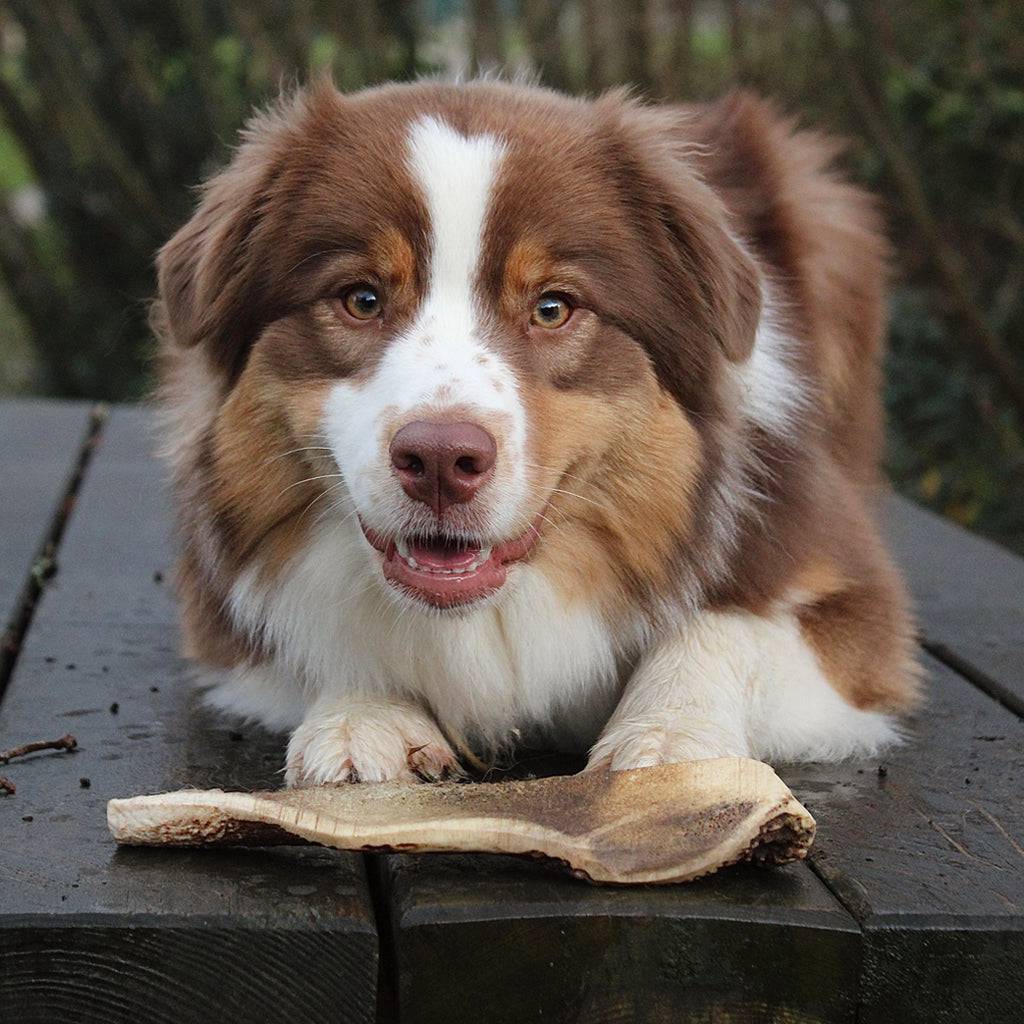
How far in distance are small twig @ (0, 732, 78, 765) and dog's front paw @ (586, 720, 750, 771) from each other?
3.11 feet

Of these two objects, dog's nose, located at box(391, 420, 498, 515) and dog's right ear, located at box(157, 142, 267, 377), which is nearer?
dog's nose, located at box(391, 420, 498, 515)

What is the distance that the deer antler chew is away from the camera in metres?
2.33

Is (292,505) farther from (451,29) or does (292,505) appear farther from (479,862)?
(451,29)

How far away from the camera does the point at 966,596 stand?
4.35 m

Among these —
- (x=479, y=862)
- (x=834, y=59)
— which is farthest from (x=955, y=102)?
(x=479, y=862)

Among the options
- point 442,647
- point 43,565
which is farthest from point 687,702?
point 43,565

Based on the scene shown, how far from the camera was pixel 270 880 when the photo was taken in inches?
92.9

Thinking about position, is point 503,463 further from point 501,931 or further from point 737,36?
point 737,36

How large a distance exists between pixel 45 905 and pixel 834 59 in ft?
18.9

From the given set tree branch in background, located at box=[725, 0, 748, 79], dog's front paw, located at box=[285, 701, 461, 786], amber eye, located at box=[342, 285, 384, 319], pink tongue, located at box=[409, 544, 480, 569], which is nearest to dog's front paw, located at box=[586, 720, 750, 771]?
dog's front paw, located at box=[285, 701, 461, 786]

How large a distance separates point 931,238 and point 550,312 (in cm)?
457

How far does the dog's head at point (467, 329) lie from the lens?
9.09ft

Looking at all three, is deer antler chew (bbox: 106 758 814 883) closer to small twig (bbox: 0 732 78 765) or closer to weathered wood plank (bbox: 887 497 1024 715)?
small twig (bbox: 0 732 78 765)

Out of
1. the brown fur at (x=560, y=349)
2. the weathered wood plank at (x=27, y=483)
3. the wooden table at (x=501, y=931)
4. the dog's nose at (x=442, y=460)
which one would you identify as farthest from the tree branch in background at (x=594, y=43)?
the wooden table at (x=501, y=931)
